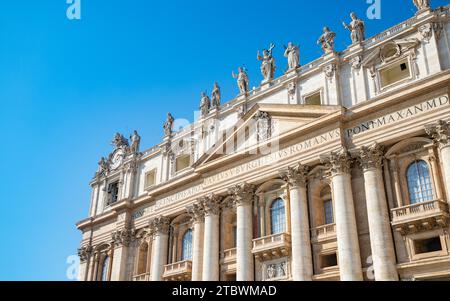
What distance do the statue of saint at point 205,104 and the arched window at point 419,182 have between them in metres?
17.3

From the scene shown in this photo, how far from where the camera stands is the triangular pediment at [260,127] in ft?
101

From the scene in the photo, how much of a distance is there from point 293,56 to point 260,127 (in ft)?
18.6

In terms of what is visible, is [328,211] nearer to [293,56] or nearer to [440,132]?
[440,132]

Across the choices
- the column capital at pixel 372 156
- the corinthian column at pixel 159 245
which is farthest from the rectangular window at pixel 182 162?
the column capital at pixel 372 156

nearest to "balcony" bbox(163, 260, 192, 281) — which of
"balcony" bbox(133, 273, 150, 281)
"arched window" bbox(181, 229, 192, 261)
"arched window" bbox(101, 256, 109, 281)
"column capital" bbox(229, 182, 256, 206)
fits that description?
"arched window" bbox(181, 229, 192, 261)

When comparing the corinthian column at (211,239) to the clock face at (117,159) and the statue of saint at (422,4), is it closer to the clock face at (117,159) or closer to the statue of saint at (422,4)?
the clock face at (117,159)

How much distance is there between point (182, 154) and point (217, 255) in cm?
1012

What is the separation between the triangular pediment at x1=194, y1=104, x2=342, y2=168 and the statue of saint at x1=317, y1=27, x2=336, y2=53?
15.3ft

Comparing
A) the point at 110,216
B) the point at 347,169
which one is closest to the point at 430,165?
the point at 347,169

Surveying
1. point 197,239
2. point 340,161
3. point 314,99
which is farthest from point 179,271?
point 314,99

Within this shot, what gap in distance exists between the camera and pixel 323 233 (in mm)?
27984

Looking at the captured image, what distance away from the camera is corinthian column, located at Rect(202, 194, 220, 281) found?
3188cm

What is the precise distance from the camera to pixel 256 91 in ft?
118
